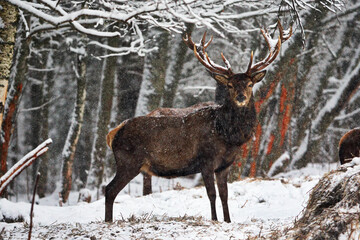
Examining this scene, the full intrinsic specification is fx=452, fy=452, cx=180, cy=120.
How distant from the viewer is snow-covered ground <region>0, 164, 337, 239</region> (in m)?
4.38

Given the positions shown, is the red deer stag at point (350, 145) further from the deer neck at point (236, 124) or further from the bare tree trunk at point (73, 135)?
the bare tree trunk at point (73, 135)

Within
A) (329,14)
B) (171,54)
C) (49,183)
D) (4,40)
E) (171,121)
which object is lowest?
(49,183)

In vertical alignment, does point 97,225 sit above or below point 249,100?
below

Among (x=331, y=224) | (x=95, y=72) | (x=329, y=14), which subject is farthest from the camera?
(x=95, y=72)

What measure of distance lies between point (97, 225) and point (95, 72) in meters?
15.3

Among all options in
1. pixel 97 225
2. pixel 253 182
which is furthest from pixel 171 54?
pixel 97 225

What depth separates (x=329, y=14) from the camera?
504 inches

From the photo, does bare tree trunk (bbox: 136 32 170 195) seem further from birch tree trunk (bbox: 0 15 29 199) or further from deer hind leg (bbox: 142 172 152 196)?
deer hind leg (bbox: 142 172 152 196)

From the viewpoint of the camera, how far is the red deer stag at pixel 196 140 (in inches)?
236

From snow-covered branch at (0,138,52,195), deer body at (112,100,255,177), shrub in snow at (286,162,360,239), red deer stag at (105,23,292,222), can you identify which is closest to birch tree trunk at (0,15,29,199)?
red deer stag at (105,23,292,222)

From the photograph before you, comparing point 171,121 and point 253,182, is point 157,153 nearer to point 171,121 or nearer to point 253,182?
point 171,121

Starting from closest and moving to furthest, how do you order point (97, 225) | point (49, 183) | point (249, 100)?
point (97, 225) < point (249, 100) < point (49, 183)

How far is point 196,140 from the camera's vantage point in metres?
6.14

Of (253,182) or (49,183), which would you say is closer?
(253,182)
